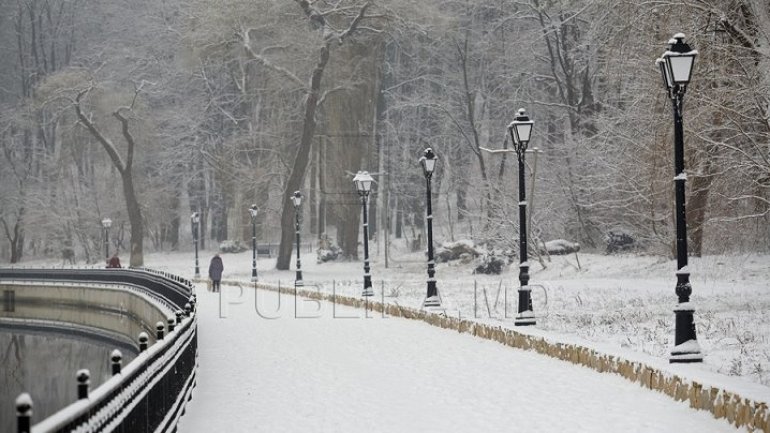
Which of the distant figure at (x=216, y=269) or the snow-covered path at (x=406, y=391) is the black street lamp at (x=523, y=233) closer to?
the snow-covered path at (x=406, y=391)

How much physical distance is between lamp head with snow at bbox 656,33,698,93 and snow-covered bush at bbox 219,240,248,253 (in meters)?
48.0

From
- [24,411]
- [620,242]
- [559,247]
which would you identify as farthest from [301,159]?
[24,411]

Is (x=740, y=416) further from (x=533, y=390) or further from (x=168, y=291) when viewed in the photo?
(x=168, y=291)

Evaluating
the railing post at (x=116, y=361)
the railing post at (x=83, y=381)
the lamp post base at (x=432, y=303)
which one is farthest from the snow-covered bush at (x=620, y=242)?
the railing post at (x=83, y=381)

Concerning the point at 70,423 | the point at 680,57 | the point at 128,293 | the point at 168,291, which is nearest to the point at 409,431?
the point at 70,423

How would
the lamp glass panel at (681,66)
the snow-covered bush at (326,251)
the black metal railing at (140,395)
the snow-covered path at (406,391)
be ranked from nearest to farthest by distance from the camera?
the black metal railing at (140,395), the snow-covered path at (406,391), the lamp glass panel at (681,66), the snow-covered bush at (326,251)

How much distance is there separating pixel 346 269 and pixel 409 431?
37317 millimetres

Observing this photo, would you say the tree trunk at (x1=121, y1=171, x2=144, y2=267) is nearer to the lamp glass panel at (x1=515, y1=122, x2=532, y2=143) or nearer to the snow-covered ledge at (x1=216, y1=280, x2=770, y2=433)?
the snow-covered ledge at (x1=216, y1=280, x2=770, y2=433)

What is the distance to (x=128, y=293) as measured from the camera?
3797 centimetres

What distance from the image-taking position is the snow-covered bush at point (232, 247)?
5951 cm

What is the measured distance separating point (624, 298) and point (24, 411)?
2078 cm

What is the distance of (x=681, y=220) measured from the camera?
13.0 m

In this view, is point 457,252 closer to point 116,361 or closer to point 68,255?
point 68,255

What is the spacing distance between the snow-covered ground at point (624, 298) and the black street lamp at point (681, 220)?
1.25 feet
